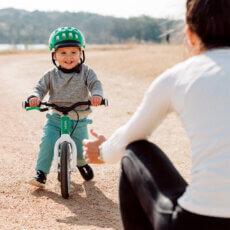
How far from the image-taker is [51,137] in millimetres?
4027

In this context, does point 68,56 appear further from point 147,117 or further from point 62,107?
point 147,117

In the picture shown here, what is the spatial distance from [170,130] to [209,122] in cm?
519

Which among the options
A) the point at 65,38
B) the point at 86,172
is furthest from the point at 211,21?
the point at 86,172

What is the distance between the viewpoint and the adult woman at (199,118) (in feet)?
5.56

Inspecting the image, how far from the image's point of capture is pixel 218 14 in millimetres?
1745

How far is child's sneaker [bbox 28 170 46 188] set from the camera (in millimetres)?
3903

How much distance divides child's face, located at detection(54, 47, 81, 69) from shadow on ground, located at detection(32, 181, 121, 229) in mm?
1174

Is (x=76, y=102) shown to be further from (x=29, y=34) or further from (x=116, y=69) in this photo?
(x=29, y=34)

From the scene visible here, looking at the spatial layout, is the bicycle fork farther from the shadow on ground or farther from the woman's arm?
the woman's arm

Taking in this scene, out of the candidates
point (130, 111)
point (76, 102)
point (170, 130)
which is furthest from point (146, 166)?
point (130, 111)

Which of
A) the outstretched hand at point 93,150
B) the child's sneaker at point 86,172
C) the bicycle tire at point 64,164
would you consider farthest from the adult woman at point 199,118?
the child's sneaker at point 86,172

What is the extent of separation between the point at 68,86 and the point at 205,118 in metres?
2.58

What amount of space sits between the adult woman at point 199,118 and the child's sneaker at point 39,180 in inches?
83.6

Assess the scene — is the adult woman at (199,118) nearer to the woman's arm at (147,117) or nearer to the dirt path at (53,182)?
the woman's arm at (147,117)
